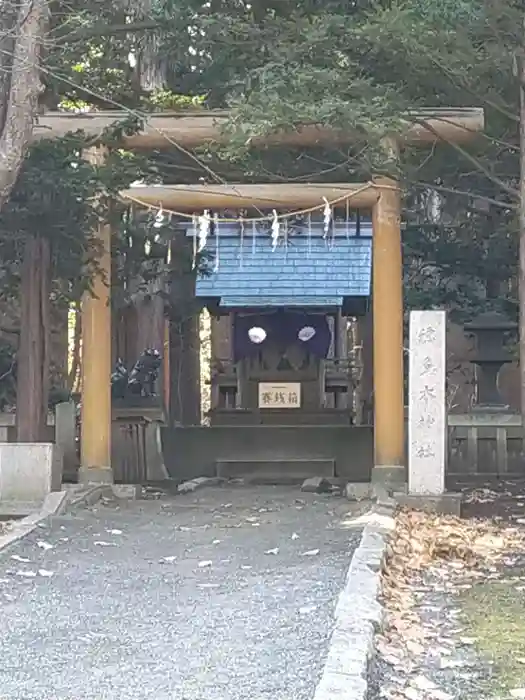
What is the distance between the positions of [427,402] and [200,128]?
368 cm

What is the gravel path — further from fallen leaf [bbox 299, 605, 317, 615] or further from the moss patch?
the moss patch

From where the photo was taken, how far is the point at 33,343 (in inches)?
465

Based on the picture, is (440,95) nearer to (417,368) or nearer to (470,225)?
(417,368)

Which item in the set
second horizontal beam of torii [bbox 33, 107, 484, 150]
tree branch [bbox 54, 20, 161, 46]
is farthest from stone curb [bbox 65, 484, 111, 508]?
tree branch [bbox 54, 20, 161, 46]

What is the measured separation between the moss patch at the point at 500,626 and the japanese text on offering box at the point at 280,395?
9.65 metres

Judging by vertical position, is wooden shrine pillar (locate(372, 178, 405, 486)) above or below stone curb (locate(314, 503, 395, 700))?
above

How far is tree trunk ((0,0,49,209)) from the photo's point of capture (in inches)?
334

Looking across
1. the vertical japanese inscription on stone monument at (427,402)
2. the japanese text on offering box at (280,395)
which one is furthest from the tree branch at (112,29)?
the japanese text on offering box at (280,395)

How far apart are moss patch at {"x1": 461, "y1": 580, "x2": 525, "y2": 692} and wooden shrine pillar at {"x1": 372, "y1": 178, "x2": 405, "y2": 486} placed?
15.1ft

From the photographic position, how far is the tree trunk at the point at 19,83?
8.49 meters

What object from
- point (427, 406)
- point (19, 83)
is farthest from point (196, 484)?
point (19, 83)

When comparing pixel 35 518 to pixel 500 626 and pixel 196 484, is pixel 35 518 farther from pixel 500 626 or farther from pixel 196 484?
pixel 196 484

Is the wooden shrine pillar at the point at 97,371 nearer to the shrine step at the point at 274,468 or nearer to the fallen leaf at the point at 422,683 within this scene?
the shrine step at the point at 274,468

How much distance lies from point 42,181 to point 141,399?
19.7 feet
